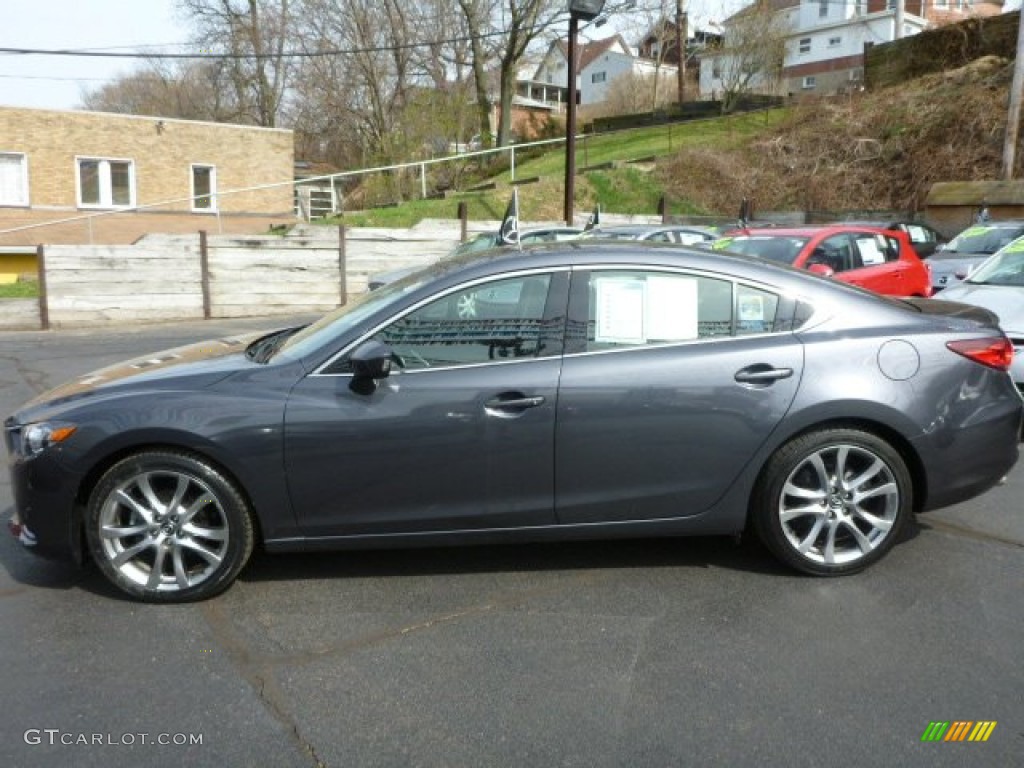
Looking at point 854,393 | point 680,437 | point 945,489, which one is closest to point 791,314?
point 854,393

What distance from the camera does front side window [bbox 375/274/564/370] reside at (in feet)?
12.4

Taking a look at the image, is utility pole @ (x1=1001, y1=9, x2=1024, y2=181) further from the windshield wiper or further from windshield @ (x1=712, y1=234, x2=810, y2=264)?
the windshield wiper

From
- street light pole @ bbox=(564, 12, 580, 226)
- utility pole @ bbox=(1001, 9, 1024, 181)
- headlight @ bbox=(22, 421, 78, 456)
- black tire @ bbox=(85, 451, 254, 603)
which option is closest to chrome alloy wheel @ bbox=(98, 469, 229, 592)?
black tire @ bbox=(85, 451, 254, 603)

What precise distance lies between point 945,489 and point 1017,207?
685 inches

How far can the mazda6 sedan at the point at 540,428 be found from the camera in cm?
364

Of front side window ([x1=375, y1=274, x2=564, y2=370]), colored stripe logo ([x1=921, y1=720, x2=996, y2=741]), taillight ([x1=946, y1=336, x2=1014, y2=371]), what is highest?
front side window ([x1=375, y1=274, x2=564, y2=370])

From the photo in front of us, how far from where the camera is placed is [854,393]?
3801 mm

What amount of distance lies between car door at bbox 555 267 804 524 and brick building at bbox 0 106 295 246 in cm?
2119

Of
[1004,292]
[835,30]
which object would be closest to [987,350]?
[1004,292]

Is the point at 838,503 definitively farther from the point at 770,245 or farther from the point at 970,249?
the point at 970,249

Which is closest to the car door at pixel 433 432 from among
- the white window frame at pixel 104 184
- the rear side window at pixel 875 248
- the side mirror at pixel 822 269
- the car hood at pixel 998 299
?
the car hood at pixel 998 299

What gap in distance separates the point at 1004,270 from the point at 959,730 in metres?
5.98

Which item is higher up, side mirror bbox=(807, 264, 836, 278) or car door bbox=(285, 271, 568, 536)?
side mirror bbox=(807, 264, 836, 278)

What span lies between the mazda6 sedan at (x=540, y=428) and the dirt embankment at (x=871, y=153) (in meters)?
22.9
